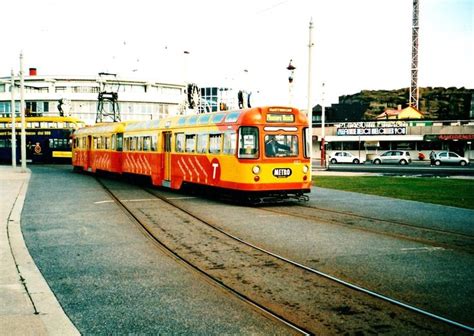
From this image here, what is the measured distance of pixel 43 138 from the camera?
168 feet

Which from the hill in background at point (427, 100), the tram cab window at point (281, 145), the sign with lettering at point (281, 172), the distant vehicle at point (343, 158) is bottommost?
the distant vehicle at point (343, 158)

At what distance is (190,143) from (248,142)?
4.01m

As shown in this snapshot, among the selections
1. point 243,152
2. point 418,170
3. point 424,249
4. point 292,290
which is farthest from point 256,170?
point 418,170

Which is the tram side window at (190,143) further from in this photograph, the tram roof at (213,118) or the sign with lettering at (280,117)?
the sign with lettering at (280,117)

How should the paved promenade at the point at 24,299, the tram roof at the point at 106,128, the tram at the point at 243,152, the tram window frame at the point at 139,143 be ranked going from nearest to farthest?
the paved promenade at the point at 24,299
the tram at the point at 243,152
the tram window frame at the point at 139,143
the tram roof at the point at 106,128

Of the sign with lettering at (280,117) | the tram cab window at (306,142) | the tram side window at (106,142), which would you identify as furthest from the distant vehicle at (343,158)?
the sign with lettering at (280,117)

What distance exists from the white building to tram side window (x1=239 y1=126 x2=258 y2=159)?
69832mm

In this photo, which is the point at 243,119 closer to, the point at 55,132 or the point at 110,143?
the point at 110,143

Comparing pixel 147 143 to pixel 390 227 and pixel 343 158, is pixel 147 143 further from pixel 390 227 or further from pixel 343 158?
pixel 343 158

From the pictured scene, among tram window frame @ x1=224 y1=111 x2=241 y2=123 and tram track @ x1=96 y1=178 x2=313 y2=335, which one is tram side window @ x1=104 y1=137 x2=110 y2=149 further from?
tram track @ x1=96 y1=178 x2=313 y2=335

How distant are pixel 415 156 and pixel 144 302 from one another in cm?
6532

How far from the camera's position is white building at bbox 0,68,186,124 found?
85938 mm

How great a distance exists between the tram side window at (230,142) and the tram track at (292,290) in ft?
18.4

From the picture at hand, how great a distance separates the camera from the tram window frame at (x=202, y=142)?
1825cm
